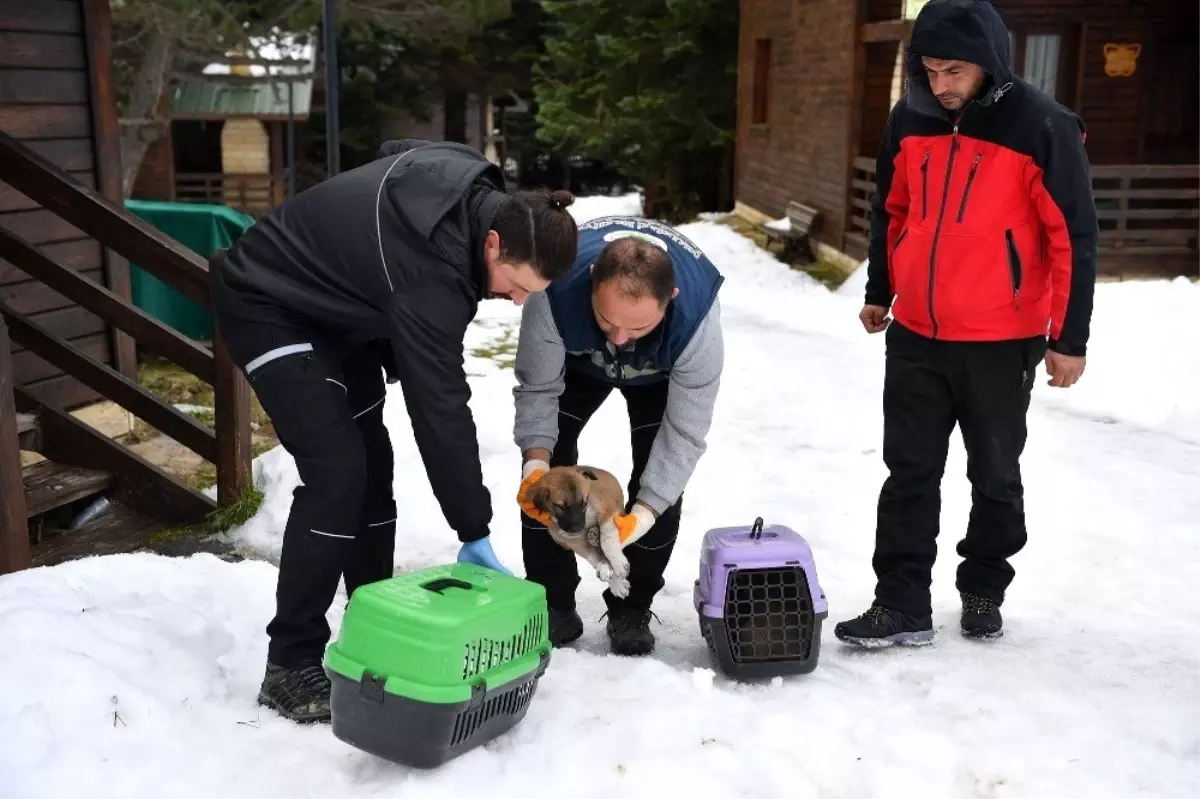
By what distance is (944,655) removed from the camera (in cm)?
374

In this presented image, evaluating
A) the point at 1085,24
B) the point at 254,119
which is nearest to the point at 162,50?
the point at 254,119

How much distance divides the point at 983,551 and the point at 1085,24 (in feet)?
38.3

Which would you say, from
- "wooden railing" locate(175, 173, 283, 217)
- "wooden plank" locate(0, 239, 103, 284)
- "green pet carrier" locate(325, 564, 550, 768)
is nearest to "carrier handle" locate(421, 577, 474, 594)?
"green pet carrier" locate(325, 564, 550, 768)

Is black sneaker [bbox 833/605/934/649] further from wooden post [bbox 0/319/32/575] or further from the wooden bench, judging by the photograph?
the wooden bench

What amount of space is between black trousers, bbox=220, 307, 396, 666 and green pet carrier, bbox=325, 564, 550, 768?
36 centimetres

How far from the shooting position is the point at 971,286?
141 inches

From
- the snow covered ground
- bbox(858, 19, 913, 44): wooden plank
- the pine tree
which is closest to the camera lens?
the snow covered ground

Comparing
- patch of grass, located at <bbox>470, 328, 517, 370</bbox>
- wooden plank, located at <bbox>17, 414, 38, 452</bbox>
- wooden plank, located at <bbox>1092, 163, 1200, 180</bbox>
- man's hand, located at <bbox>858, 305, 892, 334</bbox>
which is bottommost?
patch of grass, located at <bbox>470, 328, 517, 370</bbox>

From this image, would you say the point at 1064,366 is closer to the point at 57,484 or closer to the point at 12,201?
the point at 57,484

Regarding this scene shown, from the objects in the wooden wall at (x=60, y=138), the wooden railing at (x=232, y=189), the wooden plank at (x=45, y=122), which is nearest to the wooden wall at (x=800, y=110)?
the wooden wall at (x=60, y=138)

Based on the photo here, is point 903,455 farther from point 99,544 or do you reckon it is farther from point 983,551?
point 99,544

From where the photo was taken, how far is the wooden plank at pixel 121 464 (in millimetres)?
5215

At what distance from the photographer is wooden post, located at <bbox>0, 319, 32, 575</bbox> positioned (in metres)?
3.81

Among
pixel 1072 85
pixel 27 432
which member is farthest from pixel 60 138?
pixel 1072 85
